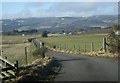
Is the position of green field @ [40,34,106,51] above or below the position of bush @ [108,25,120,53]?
below

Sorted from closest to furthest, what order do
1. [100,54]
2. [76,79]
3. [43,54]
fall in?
[76,79], [100,54], [43,54]

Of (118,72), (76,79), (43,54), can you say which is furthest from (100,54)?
(76,79)

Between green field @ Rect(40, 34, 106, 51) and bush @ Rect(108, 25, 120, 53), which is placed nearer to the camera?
bush @ Rect(108, 25, 120, 53)

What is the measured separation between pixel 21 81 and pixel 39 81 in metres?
0.82

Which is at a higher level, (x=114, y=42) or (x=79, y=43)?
(x=114, y=42)

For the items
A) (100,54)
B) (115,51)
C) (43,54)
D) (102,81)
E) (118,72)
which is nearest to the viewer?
(102,81)

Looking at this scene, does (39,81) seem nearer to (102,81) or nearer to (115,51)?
(102,81)

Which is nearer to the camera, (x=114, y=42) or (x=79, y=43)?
(x=114, y=42)

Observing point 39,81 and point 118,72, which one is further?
point 118,72

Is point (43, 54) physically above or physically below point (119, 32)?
below

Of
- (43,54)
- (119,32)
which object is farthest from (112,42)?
(43,54)

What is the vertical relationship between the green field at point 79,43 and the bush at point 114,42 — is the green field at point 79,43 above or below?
below

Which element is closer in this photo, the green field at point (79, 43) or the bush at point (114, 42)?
the bush at point (114, 42)

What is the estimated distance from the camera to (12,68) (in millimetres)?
19656
